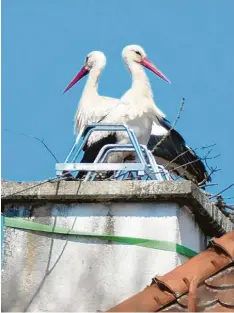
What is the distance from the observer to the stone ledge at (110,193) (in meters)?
5.69

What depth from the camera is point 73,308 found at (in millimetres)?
5559

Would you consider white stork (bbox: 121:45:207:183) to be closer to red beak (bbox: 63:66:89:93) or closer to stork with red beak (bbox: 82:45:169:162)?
stork with red beak (bbox: 82:45:169:162)

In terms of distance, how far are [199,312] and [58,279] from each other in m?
1.10

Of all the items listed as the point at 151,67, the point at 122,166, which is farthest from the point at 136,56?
the point at 122,166

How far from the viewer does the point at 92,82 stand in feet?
36.9

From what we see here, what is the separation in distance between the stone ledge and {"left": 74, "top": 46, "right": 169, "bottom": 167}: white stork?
3.43 meters

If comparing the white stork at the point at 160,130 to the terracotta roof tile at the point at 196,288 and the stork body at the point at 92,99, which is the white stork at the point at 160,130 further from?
the terracotta roof tile at the point at 196,288

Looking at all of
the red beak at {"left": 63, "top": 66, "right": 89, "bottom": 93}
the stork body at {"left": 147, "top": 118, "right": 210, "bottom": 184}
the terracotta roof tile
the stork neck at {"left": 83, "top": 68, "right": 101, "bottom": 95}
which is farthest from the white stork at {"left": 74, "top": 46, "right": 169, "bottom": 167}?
the terracotta roof tile

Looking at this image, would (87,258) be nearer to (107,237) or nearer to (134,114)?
(107,237)

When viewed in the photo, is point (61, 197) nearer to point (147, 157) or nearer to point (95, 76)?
point (147, 157)

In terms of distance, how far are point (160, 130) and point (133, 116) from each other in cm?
226

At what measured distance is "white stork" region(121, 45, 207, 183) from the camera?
431 inches

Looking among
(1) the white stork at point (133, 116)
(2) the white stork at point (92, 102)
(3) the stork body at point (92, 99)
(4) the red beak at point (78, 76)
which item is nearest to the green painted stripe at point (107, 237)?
(1) the white stork at point (133, 116)

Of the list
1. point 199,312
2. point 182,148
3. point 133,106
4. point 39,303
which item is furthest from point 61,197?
point 182,148
